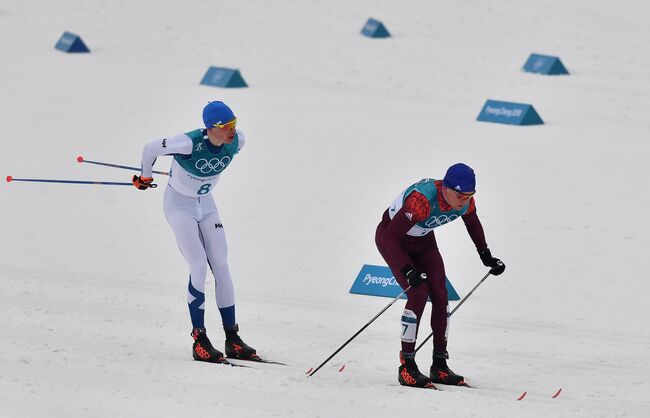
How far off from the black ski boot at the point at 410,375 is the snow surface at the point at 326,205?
0.33 feet

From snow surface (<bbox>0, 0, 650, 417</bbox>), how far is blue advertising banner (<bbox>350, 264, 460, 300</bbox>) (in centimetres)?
15

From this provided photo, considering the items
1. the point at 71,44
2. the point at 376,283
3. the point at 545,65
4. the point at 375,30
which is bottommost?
the point at 71,44

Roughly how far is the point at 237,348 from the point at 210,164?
1.35m

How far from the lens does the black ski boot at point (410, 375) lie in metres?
8.45

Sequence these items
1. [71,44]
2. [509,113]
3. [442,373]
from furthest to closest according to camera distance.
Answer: [71,44], [509,113], [442,373]

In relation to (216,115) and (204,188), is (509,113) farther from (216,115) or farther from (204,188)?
(216,115)

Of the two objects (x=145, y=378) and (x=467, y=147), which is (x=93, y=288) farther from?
(x=467, y=147)

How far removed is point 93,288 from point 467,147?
7564 millimetres

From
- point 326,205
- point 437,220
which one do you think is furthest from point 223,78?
point 437,220

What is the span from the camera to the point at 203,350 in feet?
29.3

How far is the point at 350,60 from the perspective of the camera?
23422 mm

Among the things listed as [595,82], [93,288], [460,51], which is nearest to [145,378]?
[93,288]

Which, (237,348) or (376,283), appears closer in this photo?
(237,348)

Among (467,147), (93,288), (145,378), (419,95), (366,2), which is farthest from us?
(366,2)
